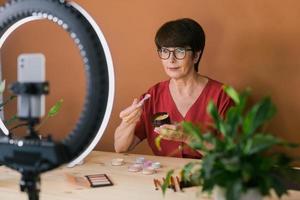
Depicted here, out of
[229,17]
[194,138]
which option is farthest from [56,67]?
[194,138]

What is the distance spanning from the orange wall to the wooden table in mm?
530

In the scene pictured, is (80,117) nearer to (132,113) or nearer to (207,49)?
(132,113)

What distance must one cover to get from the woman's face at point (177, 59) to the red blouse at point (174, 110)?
131 mm

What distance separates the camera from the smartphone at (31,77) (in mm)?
671

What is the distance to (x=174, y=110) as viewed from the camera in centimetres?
178

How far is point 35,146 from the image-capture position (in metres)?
0.71

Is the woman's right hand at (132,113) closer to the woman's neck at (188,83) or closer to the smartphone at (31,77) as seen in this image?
the woman's neck at (188,83)

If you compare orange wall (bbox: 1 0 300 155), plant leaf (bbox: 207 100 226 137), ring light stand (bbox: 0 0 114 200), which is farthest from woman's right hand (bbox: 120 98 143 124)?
ring light stand (bbox: 0 0 114 200)

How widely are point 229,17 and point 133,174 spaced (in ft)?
3.06

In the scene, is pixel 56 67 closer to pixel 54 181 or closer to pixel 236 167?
pixel 54 181

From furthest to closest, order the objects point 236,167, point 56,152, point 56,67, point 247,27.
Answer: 1. point 56,67
2. point 247,27
3. point 236,167
4. point 56,152

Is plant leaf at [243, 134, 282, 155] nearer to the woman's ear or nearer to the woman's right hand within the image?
the woman's right hand

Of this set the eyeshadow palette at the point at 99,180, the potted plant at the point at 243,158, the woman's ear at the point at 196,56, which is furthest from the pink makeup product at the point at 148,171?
the woman's ear at the point at 196,56

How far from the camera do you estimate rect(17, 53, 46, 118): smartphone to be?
2.20ft
